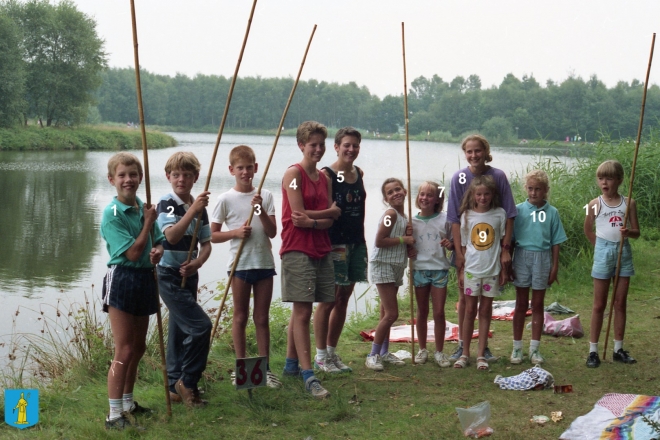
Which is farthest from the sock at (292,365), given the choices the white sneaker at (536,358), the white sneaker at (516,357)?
the white sneaker at (536,358)

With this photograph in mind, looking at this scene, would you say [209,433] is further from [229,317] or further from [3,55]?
[3,55]

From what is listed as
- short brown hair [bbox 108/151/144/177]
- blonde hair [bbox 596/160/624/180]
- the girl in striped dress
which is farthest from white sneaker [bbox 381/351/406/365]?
short brown hair [bbox 108/151/144/177]

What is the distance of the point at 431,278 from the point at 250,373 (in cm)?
156

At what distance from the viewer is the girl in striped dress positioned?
501cm

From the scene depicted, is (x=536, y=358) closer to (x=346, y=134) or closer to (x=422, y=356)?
(x=422, y=356)

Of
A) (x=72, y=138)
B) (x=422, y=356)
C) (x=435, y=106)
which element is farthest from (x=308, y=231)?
(x=72, y=138)

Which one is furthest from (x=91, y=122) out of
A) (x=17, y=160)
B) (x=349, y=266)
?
(x=349, y=266)

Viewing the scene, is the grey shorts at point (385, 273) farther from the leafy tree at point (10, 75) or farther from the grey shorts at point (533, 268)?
the leafy tree at point (10, 75)

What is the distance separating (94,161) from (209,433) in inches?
956

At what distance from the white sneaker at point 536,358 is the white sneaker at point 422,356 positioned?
729 millimetres

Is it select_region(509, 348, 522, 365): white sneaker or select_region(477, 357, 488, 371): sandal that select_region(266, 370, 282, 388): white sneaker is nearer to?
select_region(477, 357, 488, 371): sandal

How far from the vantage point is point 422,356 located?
5238mm

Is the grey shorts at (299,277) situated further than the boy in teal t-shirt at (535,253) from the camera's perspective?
No

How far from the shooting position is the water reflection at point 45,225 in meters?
9.90
